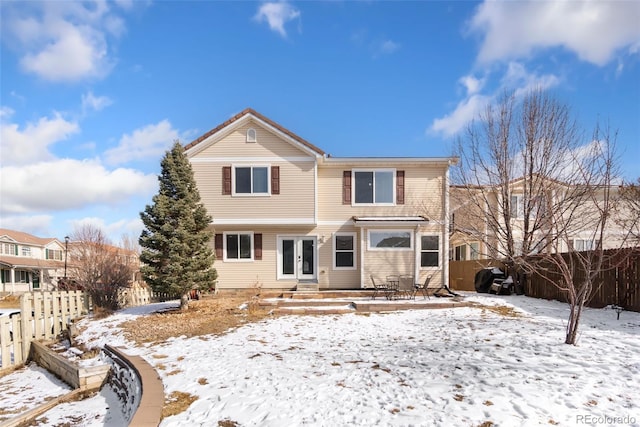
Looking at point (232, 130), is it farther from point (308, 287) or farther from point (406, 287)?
point (406, 287)

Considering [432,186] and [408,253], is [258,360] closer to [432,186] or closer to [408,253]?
[408,253]

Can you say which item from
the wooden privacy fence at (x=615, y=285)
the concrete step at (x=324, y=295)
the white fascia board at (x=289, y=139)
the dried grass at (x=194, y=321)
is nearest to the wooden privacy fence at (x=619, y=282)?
the wooden privacy fence at (x=615, y=285)

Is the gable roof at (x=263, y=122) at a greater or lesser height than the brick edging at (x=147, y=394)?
greater

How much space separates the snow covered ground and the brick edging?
174 mm

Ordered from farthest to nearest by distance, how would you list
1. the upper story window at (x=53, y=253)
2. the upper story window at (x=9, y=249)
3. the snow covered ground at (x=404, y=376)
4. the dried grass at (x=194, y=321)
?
the upper story window at (x=53, y=253) → the upper story window at (x=9, y=249) → the dried grass at (x=194, y=321) → the snow covered ground at (x=404, y=376)

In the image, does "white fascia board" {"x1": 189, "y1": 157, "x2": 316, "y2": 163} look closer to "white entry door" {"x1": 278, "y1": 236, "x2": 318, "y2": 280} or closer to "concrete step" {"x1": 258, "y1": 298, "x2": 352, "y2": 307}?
"white entry door" {"x1": 278, "y1": 236, "x2": 318, "y2": 280}

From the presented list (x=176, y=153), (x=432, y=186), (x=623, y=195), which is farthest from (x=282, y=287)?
(x=623, y=195)

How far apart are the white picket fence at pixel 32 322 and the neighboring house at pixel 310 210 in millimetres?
5287

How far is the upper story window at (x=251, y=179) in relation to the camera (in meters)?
14.5

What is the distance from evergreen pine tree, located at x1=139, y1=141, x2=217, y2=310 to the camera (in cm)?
1056

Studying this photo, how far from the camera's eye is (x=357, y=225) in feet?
47.0

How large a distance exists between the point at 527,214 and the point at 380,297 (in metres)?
6.71

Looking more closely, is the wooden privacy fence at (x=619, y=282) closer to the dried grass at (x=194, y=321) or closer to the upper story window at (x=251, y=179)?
the dried grass at (x=194, y=321)
